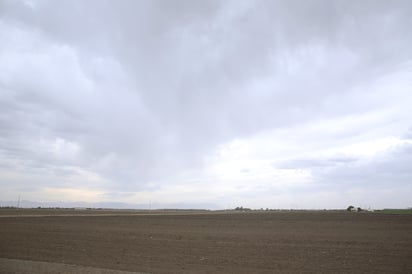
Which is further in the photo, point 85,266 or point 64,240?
point 64,240

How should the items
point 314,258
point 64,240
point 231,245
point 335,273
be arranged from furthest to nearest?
point 64,240
point 231,245
point 314,258
point 335,273

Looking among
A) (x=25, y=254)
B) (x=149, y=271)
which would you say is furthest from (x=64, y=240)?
(x=149, y=271)

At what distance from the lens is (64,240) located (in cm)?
2945

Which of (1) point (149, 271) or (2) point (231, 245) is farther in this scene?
(2) point (231, 245)

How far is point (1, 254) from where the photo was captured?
21.6 m

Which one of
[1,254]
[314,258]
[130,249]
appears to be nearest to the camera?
[314,258]

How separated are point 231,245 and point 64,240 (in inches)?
501

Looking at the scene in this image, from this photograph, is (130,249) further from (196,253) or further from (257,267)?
(257,267)

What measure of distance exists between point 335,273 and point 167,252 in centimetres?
991

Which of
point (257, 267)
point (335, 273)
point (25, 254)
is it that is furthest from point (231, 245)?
point (25, 254)

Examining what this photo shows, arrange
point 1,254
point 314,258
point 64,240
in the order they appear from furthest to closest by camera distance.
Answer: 1. point 64,240
2. point 1,254
3. point 314,258

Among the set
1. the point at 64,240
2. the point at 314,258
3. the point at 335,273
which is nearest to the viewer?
the point at 335,273

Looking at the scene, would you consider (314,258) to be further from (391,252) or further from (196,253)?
(196,253)

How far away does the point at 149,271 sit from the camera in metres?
16.3
